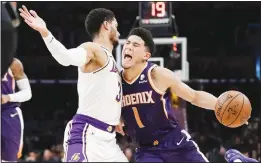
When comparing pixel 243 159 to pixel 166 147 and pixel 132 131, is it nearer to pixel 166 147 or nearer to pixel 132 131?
pixel 166 147

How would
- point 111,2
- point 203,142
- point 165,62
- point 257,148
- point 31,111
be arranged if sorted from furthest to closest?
1. point 31,111
2. point 111,2
3. point 203,142
4. point 257,148
5. point 165,62

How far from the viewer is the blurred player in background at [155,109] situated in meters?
3.98

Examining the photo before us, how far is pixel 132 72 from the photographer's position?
4.09 metres

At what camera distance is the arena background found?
1212cm

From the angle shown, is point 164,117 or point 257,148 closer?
point 164,117

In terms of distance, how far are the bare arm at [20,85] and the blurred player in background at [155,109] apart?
1.80 m

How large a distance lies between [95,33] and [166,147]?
104cm

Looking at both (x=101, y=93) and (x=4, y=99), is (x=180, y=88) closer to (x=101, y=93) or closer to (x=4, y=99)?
(x=101, y=93)

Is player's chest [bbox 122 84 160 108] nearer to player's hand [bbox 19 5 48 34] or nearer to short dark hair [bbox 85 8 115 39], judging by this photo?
short dark hair [bbox 85 8 115 39]

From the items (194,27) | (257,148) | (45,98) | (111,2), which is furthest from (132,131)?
(45,98)

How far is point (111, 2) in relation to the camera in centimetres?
1191

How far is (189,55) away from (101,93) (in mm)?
9119

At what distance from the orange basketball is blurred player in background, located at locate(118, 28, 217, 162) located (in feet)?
0.27

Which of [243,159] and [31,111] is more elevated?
[243,159]
